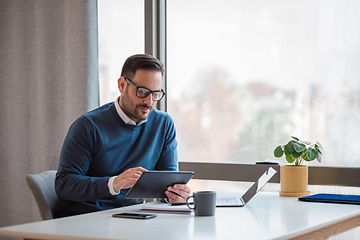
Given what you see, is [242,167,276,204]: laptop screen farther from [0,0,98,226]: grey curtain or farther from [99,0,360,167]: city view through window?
[0,0,98,226]: grey curtain

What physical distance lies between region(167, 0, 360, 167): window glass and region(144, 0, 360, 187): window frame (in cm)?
5

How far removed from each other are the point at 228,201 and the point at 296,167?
480 mm

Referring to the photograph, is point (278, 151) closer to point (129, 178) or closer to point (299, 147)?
point (299, 147)

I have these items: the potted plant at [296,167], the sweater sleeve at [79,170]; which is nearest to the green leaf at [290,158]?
the potted plant at [296,167]

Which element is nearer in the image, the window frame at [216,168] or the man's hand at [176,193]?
the man's hand at [176,193]

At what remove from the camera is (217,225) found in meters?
2.36

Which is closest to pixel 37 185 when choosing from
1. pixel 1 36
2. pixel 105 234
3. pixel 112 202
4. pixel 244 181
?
pixel 112 202

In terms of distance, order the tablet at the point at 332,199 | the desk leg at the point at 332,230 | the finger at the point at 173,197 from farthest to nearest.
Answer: the tablet at the point at 332,199 → the finger at the point at 173,197 → the desk leg at the point at 332,230

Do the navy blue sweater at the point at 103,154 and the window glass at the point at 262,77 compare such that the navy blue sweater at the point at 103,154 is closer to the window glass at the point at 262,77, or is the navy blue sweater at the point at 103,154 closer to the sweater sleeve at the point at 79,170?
the sweater sleeve at the point at 79,170

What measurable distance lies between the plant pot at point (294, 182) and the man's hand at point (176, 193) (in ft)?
2.31

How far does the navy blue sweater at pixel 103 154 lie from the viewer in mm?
2877

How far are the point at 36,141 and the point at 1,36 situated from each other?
0.71 metres

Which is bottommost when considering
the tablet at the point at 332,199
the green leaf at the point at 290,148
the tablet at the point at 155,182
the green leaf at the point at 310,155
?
the tablet at the point at 332,199

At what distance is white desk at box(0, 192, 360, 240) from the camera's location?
214 centimetres
